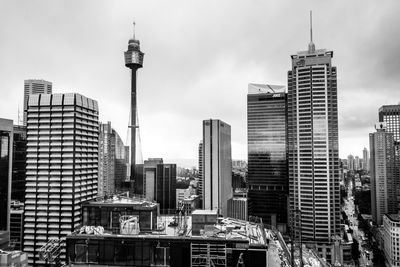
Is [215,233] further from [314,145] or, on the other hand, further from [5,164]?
[5,164]

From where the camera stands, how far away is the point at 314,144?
446 ft

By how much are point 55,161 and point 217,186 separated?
7396 cm

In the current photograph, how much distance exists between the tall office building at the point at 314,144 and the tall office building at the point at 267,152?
3229 cm

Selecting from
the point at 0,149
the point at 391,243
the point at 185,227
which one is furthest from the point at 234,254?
the point at 0,149

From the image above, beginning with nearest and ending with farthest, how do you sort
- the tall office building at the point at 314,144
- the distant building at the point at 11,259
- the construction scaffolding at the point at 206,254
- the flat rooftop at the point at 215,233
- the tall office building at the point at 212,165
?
the distant building at the point at 11,259 < the construction scaffolding at the point at 206,254 < the flat rooftop at the point at 215,233 < the tall office building at the point at 314,144 < the tall office building at the point at 212,165

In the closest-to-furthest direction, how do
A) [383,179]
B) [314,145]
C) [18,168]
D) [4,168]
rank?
[4,168]
[314,145]
[18,168]
[383,179]

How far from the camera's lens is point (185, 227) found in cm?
7519

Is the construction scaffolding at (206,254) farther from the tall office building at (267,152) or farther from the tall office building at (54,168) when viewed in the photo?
the tall office building at (267,152)

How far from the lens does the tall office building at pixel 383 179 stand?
17826cm

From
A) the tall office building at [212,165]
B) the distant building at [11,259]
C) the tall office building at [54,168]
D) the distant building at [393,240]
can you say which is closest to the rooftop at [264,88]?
the tall office building at [212,165]

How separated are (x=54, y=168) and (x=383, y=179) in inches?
6735

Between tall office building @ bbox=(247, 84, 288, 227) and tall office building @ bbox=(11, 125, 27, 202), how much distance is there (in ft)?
355

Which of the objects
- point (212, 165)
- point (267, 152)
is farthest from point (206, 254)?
point (267, 152)

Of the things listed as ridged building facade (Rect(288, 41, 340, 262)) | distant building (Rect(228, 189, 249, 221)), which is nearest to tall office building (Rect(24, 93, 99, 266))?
ridged building facade (Rect(288, 41, 340, 262))
